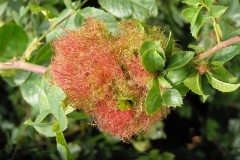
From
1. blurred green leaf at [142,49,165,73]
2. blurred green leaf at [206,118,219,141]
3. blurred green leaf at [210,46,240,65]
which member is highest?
blurred green leaf at [142,49,165,73]

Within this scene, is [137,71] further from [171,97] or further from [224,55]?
[224,55]

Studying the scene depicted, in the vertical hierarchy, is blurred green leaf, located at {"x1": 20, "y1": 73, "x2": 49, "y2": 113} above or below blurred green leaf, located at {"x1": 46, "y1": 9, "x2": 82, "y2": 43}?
below

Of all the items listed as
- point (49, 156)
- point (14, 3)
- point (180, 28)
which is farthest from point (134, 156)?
point (14, 3)

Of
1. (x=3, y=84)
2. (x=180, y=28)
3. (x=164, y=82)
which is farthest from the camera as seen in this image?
(x=3, y=84)

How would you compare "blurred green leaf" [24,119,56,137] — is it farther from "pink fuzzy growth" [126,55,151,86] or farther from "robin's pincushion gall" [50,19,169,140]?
"pink fuzzy growth" [126,55,151,86]

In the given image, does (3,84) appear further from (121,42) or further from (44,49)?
(121,42)

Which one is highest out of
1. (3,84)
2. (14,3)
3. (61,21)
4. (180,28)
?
(61,21)

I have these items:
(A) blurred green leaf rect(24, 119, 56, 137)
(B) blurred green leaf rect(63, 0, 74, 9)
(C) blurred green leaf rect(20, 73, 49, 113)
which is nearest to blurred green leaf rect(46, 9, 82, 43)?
(B) blurred green leaf rect(63, 0, 74, 9)

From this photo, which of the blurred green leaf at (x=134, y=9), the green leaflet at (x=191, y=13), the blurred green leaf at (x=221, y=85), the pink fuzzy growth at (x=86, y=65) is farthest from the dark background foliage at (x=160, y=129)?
the blurred green leaf at (x=221, y=85)
